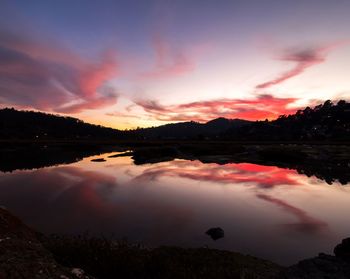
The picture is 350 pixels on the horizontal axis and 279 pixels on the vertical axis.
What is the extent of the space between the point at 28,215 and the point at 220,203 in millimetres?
16438

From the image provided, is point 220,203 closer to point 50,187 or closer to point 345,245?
point 345,245

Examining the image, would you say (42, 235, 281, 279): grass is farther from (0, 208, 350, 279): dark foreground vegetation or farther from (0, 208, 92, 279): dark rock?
(0, 208, 92, 279): dark rock

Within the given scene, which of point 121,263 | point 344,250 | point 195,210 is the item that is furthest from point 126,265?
point 195,210

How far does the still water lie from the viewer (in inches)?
789

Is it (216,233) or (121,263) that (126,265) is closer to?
(121,263)

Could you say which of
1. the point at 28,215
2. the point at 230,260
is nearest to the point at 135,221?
the point at 28,215

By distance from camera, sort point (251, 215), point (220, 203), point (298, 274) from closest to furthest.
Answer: point (298, 274), point (251, 215), point (220, 203)

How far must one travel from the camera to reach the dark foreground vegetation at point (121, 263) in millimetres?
8563

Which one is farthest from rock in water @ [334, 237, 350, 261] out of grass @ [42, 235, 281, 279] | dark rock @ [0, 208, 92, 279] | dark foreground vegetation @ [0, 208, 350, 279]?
dark rock @ [0, 208, 92, 279]

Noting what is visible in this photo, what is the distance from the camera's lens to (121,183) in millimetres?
43406

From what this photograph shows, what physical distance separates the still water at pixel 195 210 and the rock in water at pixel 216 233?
33 cm

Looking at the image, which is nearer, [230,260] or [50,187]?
[230,260]

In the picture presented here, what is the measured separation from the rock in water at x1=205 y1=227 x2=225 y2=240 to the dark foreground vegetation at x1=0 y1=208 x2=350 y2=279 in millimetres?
3560

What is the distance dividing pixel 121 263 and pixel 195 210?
17.8 m
